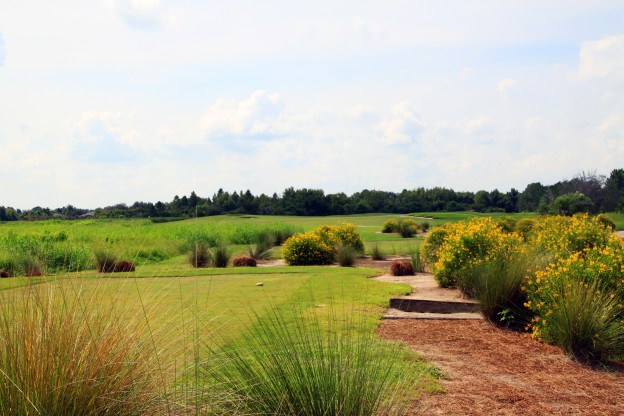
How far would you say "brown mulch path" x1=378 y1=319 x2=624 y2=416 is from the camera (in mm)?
6098

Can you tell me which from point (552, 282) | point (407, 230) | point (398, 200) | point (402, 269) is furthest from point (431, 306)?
point (398, 200)

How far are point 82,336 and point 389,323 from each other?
6.70 metres

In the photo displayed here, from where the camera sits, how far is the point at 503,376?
727 centimetres

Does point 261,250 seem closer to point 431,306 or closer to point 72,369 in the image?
point 431,306

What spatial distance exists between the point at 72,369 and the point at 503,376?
514 centimetres

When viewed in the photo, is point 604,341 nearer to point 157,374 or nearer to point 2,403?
point 157,374

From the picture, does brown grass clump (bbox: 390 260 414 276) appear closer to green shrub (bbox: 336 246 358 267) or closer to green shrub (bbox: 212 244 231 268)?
green shrub (bbox: 336 246 358 267)

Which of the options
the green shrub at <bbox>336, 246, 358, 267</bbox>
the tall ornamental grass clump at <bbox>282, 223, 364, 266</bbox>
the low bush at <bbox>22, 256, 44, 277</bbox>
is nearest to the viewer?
Answer: the low bush at <bbox>22, 256, 44, 277</bbox>

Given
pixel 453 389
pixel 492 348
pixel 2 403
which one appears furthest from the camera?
pixel 492 348

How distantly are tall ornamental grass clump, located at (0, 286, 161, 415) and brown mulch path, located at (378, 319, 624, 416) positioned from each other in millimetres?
2556

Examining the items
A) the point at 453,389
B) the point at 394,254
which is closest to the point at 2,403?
the point at 453,389

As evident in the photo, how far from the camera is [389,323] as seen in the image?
1016 cm

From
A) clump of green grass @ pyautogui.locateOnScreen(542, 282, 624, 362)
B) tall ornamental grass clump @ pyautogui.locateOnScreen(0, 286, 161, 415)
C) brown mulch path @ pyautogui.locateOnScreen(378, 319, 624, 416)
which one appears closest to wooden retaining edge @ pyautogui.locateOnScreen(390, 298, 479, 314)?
brown mulch path @ pyautogui.locateOnScreen(378, 319, 624, 416)

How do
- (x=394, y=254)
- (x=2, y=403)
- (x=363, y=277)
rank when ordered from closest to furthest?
(x=2, y=403) → (x=363, y=277) → (x=394, y=254)
